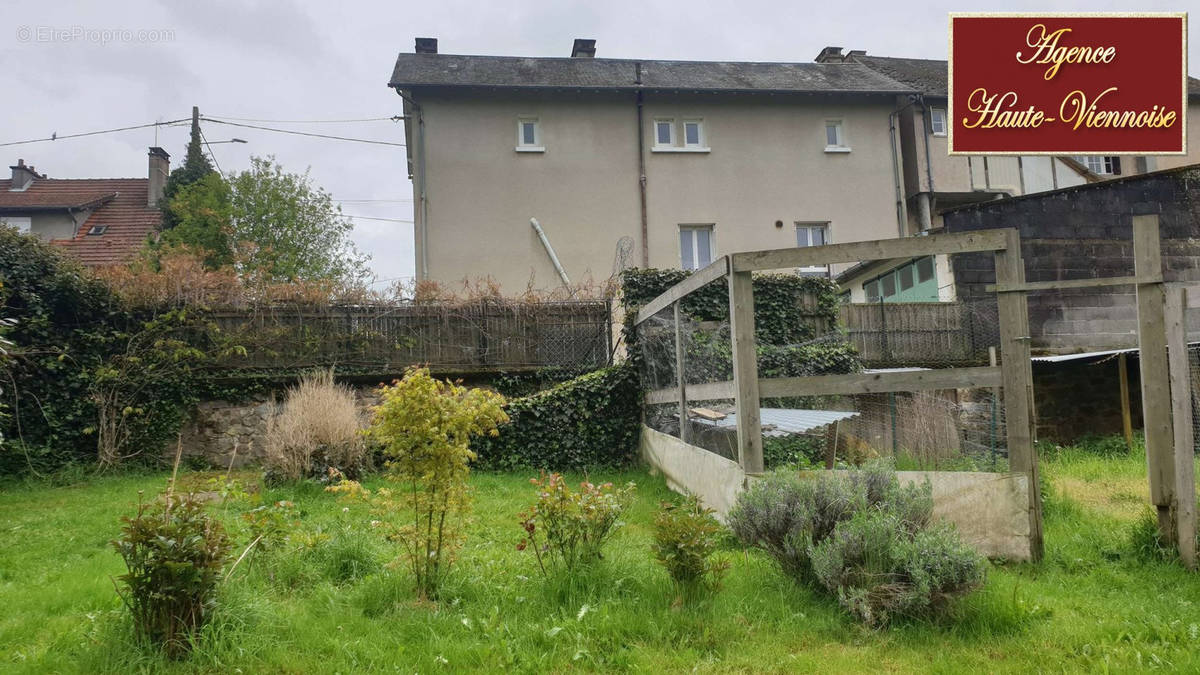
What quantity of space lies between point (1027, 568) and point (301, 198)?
2074 cm

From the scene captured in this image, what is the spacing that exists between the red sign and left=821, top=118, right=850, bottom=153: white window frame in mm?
12726

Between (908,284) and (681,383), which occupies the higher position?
(908,284)

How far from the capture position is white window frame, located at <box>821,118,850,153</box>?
18266mm

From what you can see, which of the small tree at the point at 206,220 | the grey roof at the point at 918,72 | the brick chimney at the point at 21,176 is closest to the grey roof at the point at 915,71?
the grey roof at the point at 918,72

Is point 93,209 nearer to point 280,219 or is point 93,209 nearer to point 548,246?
point 280,219

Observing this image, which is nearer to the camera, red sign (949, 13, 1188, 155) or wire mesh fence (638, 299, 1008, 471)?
red sign (949, 13, 1188, 155)

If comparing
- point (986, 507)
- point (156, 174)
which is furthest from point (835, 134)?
Result: point (156, 174)

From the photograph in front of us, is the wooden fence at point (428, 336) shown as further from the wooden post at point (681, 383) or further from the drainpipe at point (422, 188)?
the drainpipe at point (422, 188)

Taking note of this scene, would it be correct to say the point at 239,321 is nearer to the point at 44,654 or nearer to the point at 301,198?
the point at 44,654

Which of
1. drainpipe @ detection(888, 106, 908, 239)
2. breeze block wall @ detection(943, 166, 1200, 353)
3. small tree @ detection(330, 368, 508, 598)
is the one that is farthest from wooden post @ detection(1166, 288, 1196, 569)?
drainpipe @ detection(888, 106, 908, 239)

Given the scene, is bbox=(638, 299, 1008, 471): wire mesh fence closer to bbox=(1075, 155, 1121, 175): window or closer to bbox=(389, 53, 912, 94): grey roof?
bbox=(389, 53, 912, 94): grey roof

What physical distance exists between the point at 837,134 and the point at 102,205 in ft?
76.4

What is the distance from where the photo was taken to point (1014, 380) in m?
5.04

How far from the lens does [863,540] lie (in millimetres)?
3965
